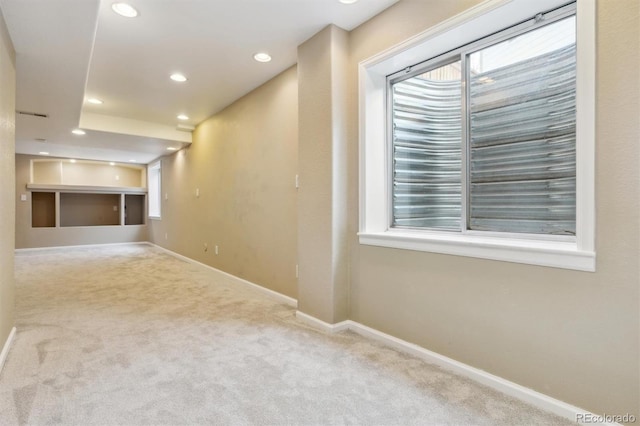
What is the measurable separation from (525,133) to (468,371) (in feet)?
4.75

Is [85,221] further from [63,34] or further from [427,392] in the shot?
[427,392]

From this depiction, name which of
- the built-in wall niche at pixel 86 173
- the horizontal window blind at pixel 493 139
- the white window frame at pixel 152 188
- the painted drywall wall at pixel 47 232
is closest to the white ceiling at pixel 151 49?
the horizontal window blind at pixel 493 139

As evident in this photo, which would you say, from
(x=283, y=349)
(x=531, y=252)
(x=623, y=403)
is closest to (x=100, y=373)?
(x=283, y=349)

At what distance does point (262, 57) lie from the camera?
309cm

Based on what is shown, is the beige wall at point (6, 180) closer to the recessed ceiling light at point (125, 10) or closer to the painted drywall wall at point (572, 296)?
the recessed ceiling light at point (125, 10)

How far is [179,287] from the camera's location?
159 inches

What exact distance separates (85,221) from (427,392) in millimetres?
10193

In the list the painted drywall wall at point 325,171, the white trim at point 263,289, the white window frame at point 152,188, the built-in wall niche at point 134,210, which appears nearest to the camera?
the painted drywall wall at point 325,171

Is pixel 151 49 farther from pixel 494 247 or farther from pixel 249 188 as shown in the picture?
pixel 494 247

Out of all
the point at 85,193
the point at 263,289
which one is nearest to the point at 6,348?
the point at 263,289

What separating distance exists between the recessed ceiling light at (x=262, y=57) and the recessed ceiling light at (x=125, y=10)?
3.36 feet

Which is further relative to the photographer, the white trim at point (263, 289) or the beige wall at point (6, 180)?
the white trim at point (263, 289)

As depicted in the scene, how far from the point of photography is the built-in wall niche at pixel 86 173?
8.03 meters

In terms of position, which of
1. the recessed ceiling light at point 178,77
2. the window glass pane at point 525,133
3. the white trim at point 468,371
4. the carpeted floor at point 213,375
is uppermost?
the recessed ceiling light at point 178,77
